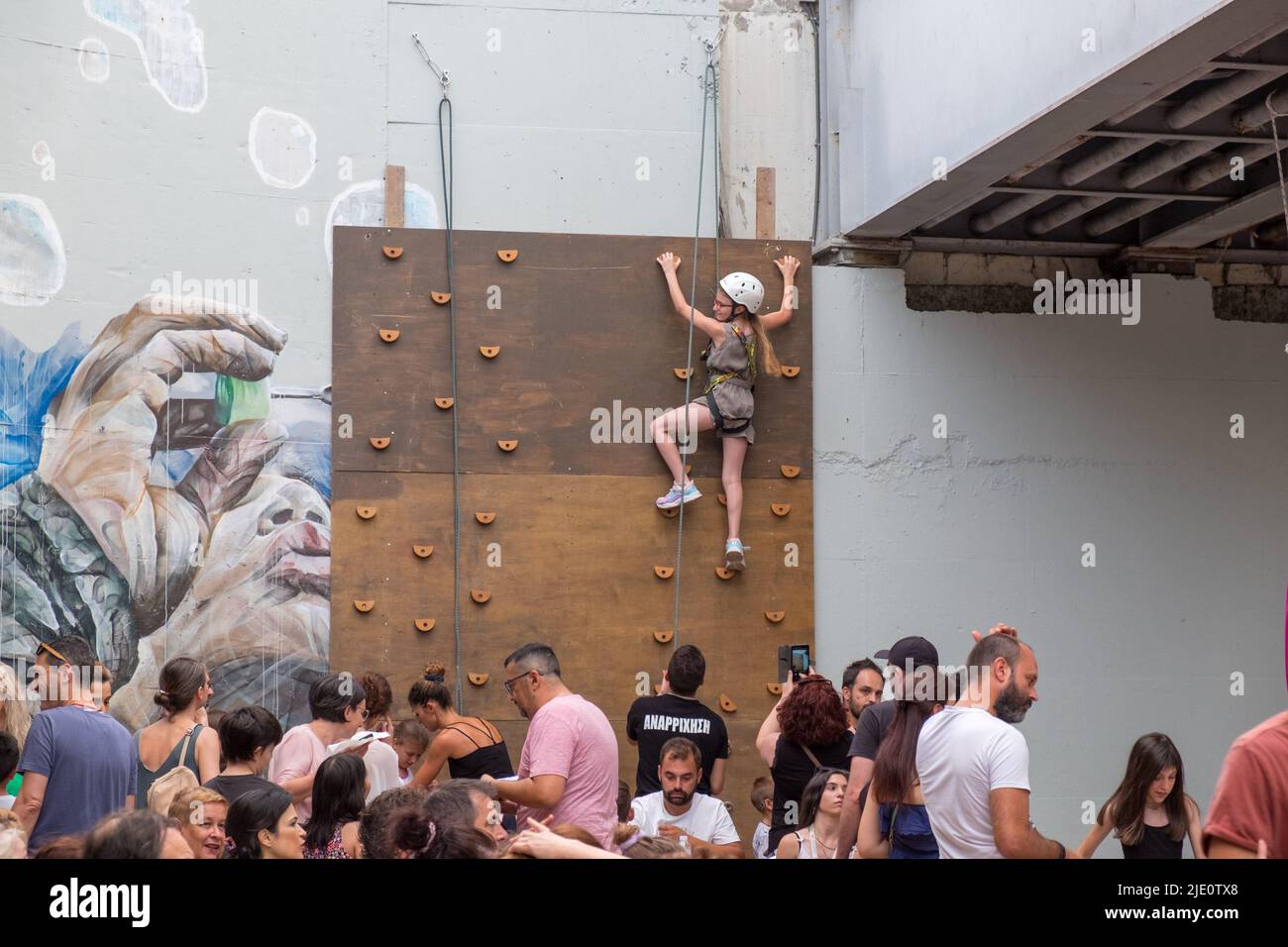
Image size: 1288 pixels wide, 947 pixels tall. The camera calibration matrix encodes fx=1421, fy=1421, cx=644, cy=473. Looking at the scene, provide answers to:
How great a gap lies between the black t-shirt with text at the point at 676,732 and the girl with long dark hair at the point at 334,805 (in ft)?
6.51

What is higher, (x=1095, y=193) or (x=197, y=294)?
(x=1095, y=193)

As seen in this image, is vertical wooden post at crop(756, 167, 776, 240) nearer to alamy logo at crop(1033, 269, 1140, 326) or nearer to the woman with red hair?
alamy logo at crop(1033, 269, 1140, 326)

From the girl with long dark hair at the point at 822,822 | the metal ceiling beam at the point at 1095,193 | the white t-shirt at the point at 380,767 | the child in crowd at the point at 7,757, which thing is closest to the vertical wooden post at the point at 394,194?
the metal ceiling beam at the point at 1095,193

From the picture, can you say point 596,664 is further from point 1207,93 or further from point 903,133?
point 1207,93

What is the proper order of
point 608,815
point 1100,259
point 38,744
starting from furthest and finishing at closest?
point 1100,259
point 608,815
point 38,744

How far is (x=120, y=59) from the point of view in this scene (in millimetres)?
9375

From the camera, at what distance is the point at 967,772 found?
458 centimetres

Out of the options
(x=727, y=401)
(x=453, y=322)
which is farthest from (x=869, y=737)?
(x=453, y=322)

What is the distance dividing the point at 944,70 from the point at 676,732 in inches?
175

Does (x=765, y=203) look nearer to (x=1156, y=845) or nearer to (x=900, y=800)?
(x=1156, y=845)

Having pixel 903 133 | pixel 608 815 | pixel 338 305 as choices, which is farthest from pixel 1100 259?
pixel 608 815
